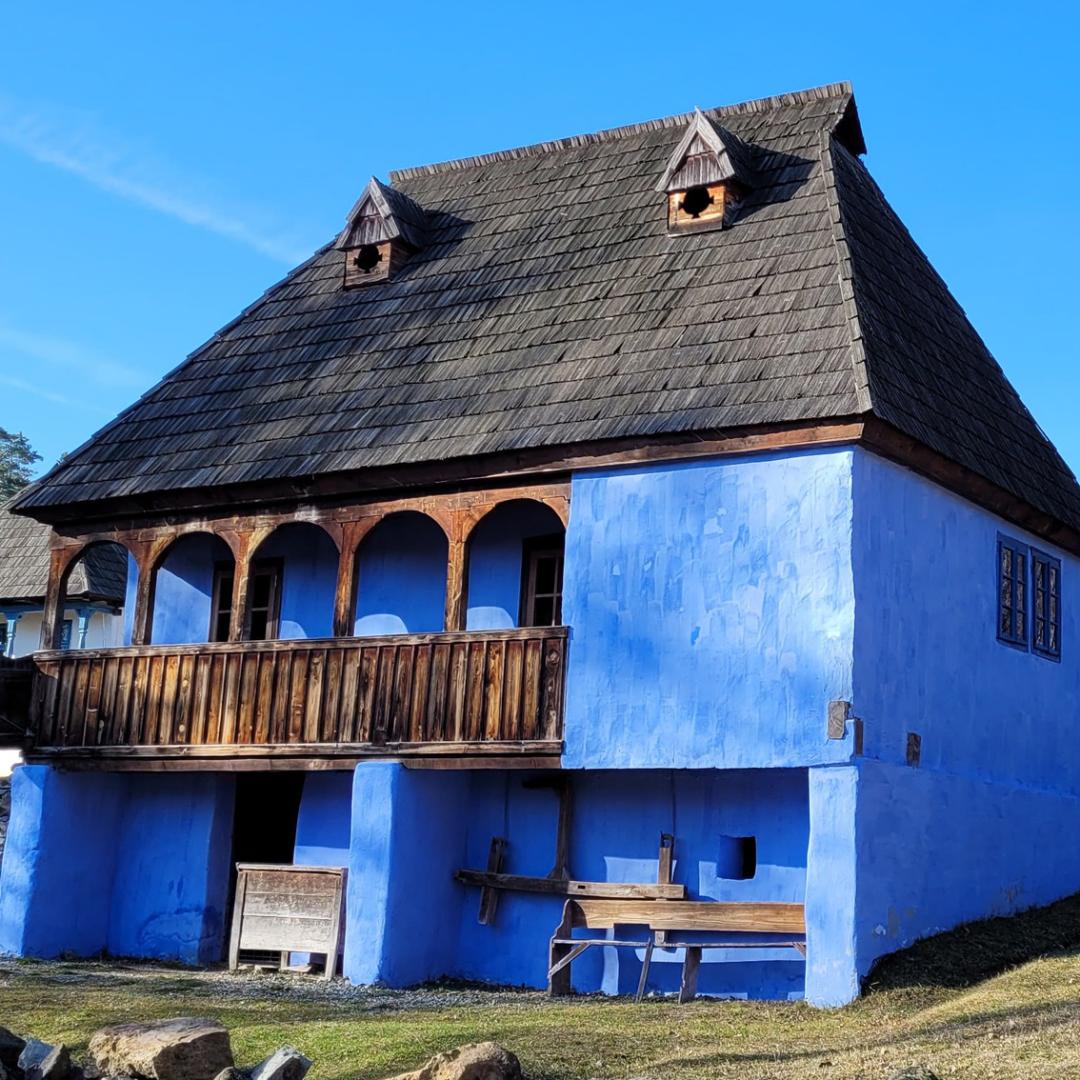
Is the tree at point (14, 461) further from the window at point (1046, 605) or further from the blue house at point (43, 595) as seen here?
the window at point (1046, 605)

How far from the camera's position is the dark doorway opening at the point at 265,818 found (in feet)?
61.6

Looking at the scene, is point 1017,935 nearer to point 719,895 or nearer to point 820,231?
point 719,895

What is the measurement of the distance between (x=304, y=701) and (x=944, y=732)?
247 inches

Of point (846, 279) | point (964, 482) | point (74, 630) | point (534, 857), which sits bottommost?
point (534, 857)

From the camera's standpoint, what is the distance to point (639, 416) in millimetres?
15297

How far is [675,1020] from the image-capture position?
12.5 metres

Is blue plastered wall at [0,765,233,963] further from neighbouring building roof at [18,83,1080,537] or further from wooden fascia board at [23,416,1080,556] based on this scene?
neighbouring building roof at [18,83,1080,537]

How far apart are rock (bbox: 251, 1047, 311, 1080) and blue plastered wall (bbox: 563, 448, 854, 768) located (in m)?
5.63

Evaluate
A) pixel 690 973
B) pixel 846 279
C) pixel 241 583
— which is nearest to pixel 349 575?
pixel 241 583

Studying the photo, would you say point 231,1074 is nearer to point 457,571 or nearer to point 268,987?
point 268,987

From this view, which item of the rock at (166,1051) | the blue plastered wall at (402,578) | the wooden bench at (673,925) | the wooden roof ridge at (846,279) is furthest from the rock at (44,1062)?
the wooden roof ridge at (846,279)

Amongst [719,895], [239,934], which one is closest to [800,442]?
[719,895]

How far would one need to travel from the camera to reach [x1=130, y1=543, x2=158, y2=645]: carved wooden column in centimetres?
1823

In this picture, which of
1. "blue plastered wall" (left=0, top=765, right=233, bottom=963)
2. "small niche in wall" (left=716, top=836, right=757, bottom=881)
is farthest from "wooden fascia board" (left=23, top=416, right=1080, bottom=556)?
"small niche in wall" (left=716, top=836, right=757, bottom=881)
